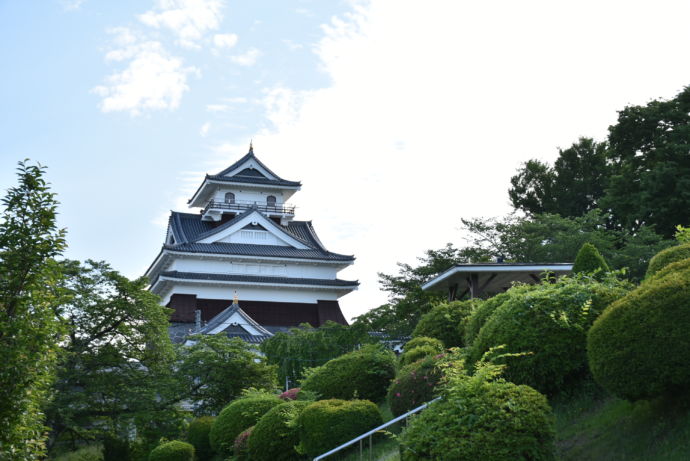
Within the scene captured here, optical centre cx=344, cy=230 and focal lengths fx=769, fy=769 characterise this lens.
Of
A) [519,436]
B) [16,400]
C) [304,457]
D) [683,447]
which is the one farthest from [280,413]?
[683,447]

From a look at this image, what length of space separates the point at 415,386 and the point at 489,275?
771 cm

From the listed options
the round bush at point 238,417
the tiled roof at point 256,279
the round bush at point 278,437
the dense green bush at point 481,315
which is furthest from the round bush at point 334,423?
the tiled roof at point 256,279

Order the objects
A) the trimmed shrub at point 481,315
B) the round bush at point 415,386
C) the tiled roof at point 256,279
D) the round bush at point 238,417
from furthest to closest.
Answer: the tiled roof at point 256,279, the round bush at point 238,417, the trimmed shrub at point 481,315, the round bush at point 415,386

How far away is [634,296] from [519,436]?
2.11 meters

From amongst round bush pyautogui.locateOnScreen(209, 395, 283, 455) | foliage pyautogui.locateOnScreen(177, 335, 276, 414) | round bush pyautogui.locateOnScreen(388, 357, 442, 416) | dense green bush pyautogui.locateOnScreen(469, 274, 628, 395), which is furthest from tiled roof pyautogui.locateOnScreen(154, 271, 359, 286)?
dense green bush pyautogui.locateOnScreen(469, 274, 628, 395)

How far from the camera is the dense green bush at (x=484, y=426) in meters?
8.38

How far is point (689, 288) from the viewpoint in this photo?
27.6ft

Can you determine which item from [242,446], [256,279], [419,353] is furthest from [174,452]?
[256,279]

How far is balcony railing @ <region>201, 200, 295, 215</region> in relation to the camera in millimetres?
53250

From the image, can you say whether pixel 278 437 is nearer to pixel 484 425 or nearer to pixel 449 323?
pixel 449 323

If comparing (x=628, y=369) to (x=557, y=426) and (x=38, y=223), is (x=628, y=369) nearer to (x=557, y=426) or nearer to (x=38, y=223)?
(x=557, y=426)

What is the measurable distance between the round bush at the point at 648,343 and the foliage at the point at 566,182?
43.6 meters

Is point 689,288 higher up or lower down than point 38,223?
lower down

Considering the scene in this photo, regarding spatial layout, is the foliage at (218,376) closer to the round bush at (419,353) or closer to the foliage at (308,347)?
the foliage at (308,347)
